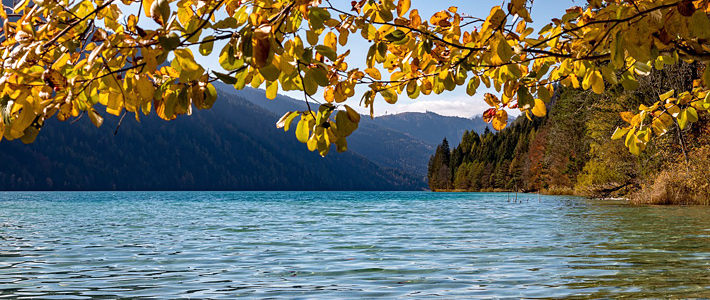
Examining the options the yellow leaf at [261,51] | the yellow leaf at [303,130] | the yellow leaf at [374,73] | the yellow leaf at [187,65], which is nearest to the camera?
the yellow leaf at [261,51]

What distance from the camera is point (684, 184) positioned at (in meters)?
33.2

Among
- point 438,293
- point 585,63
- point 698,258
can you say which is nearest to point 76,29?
point 585,63

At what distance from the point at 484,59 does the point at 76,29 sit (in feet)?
7.66

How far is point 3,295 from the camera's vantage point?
9.60m

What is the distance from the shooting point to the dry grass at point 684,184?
31.7m

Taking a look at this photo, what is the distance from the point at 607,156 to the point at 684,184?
820 cm

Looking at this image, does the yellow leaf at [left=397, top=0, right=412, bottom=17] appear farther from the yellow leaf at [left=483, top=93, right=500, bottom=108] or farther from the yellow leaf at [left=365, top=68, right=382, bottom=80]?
the yellow leaf at [left=483, top=93, right=500, bottom=108]

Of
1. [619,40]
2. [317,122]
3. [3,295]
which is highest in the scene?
[619,40]

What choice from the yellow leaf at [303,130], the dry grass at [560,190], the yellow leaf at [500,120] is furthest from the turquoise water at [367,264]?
the dry grass at [560,190]

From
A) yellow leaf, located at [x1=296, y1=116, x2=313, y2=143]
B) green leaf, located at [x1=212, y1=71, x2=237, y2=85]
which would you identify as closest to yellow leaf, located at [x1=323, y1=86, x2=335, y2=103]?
yellow leaf, located at [x1=296, y1=116, x2=313, y2=143]

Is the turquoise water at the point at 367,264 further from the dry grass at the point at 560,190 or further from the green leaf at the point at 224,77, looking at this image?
the dry grass at the point at 560,190

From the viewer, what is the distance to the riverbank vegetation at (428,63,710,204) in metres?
33.3

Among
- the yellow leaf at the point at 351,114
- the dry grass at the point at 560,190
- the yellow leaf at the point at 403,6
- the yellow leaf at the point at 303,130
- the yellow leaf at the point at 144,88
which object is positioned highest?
the yellow leaf at the point at 403,6

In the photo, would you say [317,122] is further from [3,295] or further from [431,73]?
[3,295]
